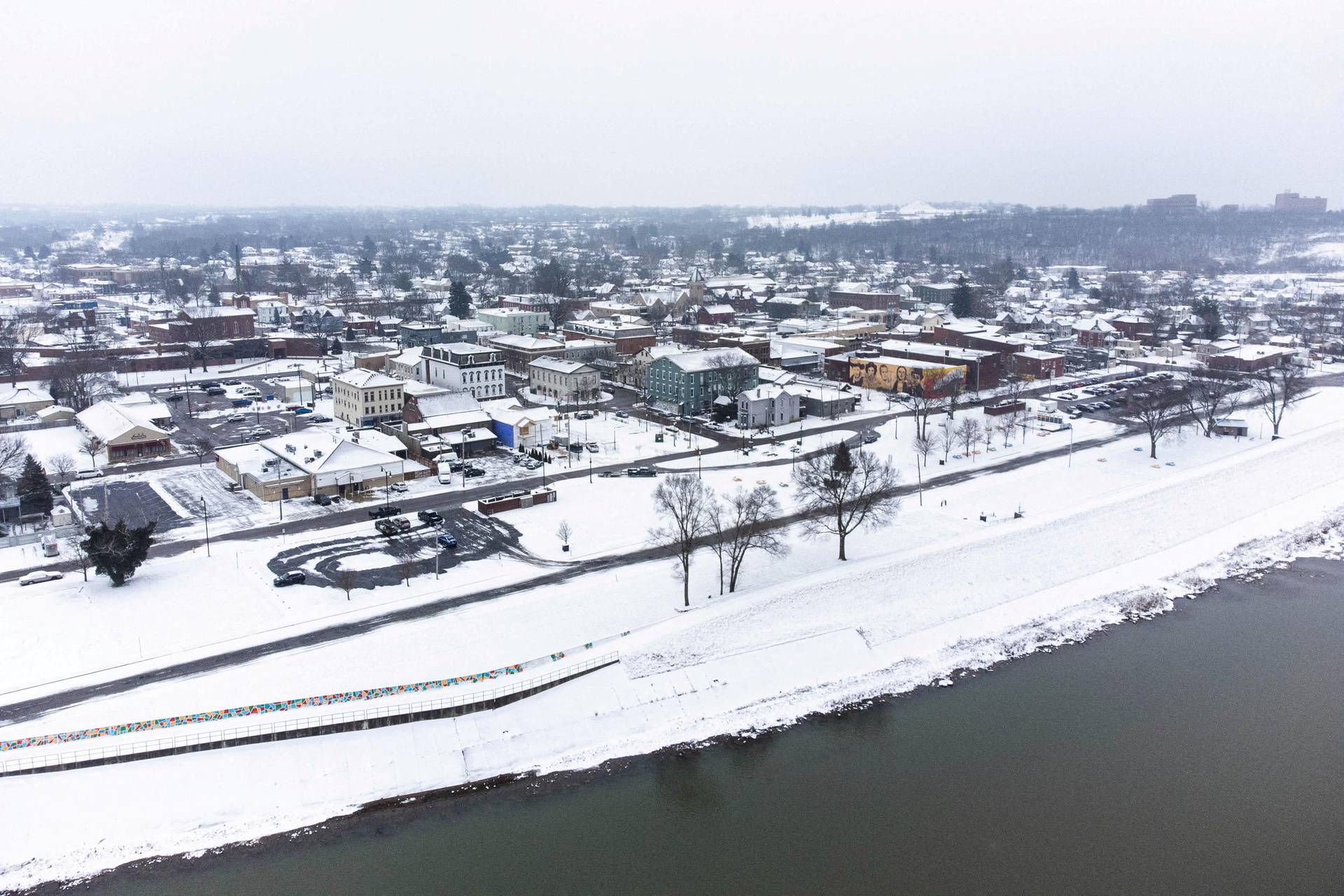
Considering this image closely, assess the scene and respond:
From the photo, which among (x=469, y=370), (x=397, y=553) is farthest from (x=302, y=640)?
(x=469, y=370)

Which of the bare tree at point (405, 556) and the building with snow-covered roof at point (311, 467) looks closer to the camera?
the bare tree at point (405, 556)

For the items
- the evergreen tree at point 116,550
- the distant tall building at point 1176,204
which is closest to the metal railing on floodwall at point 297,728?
the evergreen tree at point 116,550

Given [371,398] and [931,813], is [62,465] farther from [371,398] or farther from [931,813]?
[931,813]

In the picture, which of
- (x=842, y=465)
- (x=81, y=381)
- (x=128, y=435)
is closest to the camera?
(x=842, y=465)

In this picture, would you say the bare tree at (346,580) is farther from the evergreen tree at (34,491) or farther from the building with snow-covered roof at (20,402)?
the building with snow-covered roof at (20,402)

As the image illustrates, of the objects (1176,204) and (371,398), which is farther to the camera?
(1176,204)

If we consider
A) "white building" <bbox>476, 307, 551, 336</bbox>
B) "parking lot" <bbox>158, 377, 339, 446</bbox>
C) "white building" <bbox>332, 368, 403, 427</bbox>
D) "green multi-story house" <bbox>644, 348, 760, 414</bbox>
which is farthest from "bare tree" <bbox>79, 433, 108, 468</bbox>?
"white building" <bbox>476, 307, 551, 336</bbox>

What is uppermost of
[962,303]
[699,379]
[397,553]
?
[962,303]
